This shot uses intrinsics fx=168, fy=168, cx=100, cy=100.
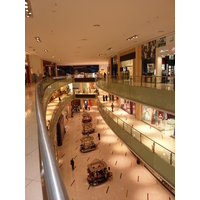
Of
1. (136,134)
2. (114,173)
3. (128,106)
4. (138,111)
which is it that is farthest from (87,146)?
(136,134)

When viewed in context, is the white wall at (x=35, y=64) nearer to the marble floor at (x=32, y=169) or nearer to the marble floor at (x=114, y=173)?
the marble floor at (x=114, y=173)

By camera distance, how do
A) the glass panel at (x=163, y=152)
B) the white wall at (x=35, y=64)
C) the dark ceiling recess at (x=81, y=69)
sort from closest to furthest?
the glass panel at (x=163, y=152), the white wall at (x=35, y=64), the dark ceiling recess at (x=81, y=69)

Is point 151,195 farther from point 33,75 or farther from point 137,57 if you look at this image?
point 33,75

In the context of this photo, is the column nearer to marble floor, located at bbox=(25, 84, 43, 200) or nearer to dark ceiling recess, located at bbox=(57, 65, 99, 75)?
marble floor, located at bbox=(25, 84, 43, 200)

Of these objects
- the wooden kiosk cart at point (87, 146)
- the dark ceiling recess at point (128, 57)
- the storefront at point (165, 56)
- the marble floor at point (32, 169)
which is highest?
the dark ceiling recess at point (128, 57)

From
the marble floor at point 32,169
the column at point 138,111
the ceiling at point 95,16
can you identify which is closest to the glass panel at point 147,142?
the ceiling at point 95,16

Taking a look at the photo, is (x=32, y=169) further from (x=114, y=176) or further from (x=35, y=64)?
(x=35, y=64)

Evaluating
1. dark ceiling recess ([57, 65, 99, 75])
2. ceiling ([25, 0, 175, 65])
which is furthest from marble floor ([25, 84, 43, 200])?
dark ceiling recess ([57, 65, 99, 75])

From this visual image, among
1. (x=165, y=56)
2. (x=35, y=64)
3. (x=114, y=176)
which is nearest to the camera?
(x=165, y=56)

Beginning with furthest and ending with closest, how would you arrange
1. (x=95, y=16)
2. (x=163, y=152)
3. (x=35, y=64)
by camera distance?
(x=35, y=64) → (x=163, y=152) → (x=95, y=16)

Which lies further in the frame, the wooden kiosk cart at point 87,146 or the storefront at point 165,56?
the wooden kiosk cart at point 87,146
